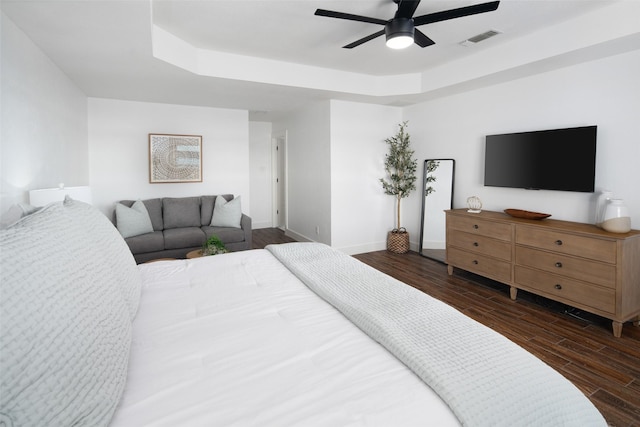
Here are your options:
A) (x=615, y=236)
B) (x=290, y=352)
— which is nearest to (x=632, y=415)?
(x=615, y=236)

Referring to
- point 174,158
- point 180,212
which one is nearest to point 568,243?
point 180,212

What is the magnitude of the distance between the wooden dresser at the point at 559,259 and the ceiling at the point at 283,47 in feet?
5.29

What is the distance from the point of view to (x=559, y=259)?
3070 millimetres

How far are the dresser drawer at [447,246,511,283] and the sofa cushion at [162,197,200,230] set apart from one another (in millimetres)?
3531

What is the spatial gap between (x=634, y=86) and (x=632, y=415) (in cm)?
271

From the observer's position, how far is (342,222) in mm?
5293

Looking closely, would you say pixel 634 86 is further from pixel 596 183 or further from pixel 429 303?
pixel 429 303

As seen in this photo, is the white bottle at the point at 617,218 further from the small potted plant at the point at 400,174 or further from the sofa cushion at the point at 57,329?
the sofa cushion at the point at 57,329

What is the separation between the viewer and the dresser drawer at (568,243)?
108 inches

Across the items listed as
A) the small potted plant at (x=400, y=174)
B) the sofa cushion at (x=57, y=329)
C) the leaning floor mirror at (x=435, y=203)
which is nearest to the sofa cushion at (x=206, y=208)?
the small potted plant at (x=400, y=174)

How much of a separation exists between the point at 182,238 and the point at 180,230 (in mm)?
248

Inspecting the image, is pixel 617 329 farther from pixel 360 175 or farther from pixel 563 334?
pixel 360 175

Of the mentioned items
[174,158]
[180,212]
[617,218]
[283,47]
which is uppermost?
[283,47]

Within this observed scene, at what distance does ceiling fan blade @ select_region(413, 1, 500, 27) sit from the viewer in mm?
2201
